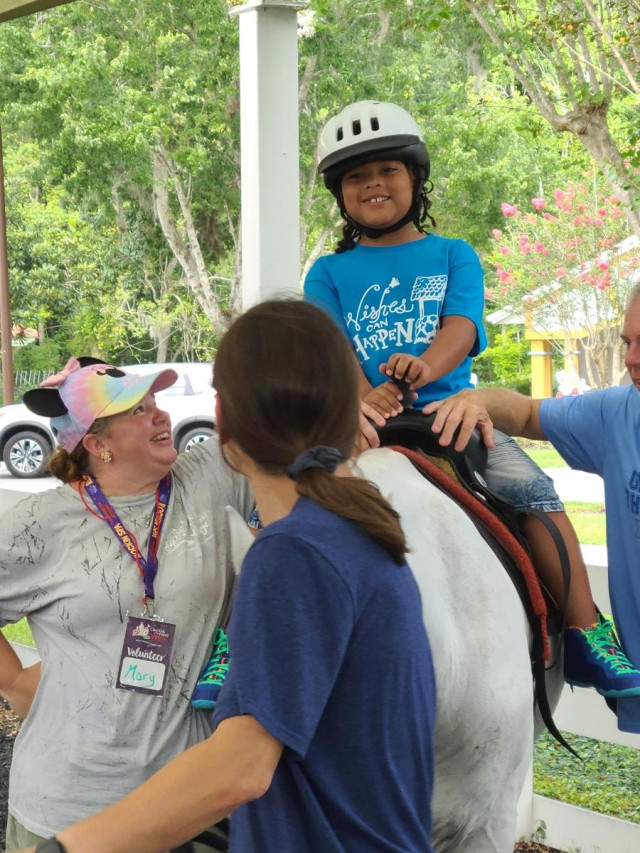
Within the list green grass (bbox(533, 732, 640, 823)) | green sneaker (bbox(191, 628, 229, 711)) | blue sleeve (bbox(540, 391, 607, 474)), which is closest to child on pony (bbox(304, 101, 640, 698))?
blue sleeve (bbox(540, 391, 607, 474))

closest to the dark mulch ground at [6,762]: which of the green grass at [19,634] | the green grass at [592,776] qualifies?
the green grass at [19,634]

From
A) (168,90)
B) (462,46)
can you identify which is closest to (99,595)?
(168,90)

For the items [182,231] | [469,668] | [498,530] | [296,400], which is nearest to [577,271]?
[182,231]

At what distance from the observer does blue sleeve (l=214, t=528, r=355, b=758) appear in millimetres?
1157

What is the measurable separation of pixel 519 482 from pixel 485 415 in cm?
17

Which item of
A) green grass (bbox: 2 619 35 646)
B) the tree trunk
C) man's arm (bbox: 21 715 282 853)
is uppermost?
the tree trunk

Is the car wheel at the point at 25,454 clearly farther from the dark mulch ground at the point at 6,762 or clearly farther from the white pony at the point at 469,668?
the white pony at the point at 469,668

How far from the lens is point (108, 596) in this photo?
6.96 ft

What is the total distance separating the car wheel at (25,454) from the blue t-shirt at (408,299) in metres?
13.2

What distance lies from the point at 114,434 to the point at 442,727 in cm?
105

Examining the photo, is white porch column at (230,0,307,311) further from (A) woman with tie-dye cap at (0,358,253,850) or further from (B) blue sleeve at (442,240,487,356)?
(A) woman with tie-dye cap at (0,358,253,850)

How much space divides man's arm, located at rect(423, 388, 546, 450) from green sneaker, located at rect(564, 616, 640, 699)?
483mm

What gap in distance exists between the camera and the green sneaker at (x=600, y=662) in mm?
2143

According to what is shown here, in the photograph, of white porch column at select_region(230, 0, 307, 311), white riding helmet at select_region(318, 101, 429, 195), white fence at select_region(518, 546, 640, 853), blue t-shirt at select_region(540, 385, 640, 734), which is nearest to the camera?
blue t-shirt at select_region(540, 385, 640, 734)
